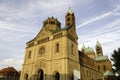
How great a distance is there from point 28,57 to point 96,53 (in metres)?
45.3

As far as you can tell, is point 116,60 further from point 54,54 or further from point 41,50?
point 41,50

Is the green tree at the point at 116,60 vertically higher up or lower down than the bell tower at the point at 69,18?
lower down

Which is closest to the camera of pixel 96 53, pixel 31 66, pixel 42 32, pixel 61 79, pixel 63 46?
pixel 61 79

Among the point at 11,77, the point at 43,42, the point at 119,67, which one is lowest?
the point at 11,77

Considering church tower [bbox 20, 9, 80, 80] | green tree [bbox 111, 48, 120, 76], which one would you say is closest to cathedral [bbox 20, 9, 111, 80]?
church tower [bbox 20, 9, 80, 80]

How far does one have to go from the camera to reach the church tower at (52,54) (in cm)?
2544

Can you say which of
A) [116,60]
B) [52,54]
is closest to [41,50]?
[52,54]

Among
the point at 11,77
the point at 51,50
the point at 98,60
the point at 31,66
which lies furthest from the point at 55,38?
the point at 11,77

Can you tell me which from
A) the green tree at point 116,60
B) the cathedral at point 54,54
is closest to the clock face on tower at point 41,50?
the cathedral at point 54,54

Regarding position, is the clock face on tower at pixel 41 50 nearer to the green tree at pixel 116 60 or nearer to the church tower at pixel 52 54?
the church tower at pixel 52 54

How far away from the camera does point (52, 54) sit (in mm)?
27750

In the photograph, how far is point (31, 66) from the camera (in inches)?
1209

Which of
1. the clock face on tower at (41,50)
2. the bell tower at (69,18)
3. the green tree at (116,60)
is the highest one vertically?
the bell tower at (69,18)

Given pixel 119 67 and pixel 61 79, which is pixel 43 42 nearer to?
pixel 61 79
